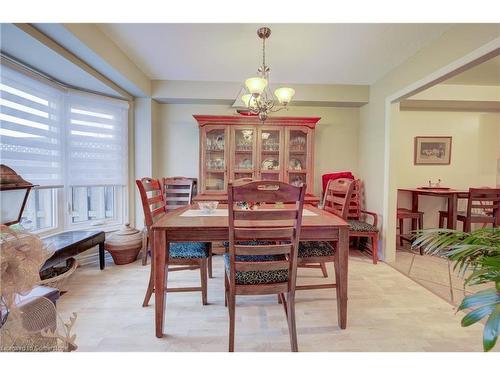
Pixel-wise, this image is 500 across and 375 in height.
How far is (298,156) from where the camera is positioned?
10.8ft

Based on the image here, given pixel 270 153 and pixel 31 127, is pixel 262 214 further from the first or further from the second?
pixel 31 127

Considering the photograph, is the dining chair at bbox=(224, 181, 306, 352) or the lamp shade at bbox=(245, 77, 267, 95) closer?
the dining chair at bbox=(224, 181, 306, 352)

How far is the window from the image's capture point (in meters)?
2.04

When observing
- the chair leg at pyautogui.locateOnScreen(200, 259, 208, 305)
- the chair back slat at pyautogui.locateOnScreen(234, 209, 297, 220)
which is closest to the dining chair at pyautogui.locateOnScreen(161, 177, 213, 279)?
the chair leg at pyautogui.locateOnScreen(200, 259, 208, 305)

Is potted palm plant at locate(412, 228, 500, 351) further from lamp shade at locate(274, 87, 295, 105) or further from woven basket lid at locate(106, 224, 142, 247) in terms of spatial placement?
woven basket lid at locate(106, 224, 142, 247)

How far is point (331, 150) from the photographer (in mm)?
3549

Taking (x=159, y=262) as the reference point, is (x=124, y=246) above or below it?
below

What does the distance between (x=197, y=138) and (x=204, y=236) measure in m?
2.26

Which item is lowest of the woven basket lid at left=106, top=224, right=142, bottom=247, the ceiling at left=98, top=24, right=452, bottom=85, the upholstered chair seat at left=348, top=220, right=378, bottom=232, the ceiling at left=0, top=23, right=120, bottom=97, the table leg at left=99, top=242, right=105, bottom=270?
the table leg at left=99, top=242, right=105, bottom=270

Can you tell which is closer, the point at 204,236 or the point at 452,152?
the point at 204,236

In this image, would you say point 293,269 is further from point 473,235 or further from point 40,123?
point 40,123

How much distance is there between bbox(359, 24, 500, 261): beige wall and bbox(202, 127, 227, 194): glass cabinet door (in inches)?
78.3

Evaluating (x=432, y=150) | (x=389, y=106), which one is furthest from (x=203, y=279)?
(x=432, y=150)
